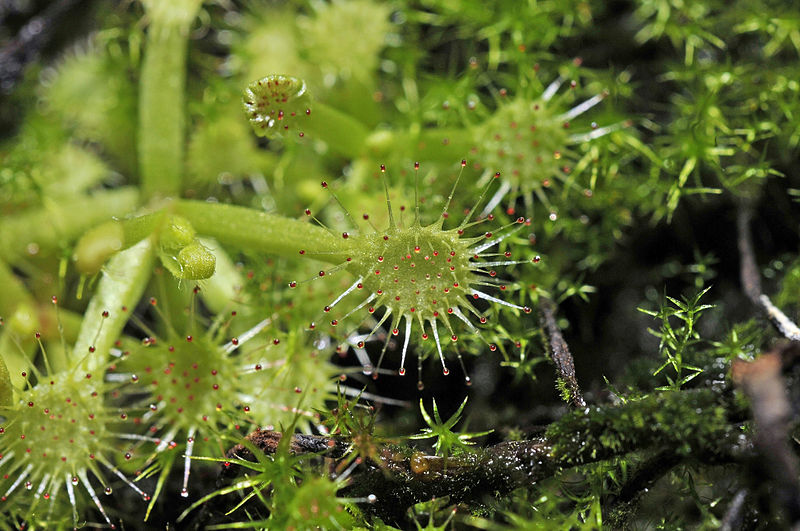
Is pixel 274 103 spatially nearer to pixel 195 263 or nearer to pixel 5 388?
pixel 195 263

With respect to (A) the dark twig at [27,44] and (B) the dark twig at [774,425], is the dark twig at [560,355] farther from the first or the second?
(A) the dark twig at [27,44]

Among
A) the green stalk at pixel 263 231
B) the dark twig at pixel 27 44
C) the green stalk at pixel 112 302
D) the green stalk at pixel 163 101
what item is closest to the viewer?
the green stalk at pixel 263 231

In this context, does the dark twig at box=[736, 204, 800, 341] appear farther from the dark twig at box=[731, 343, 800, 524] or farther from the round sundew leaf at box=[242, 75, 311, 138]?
the round sundew leaf at box=[242, 75, 311, 138]

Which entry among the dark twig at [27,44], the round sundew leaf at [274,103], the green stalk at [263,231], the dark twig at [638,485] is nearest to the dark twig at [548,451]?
the dark twig at [638,485]

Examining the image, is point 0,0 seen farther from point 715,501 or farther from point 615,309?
point 715,501

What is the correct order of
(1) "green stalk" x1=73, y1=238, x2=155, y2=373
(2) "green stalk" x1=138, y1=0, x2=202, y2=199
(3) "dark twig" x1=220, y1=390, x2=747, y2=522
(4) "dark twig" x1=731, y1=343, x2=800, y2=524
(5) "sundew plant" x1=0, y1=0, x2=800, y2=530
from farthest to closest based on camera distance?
(2) "green stalk" x1=138, y1=0, x2=202, y2=199
(1) "green stalk" x1=73, y1=238, x2=155, y2=373
(5) "sundew plant" x1=0, y1=0, x2=800, y2=530
(3) "dark twig" x1=220, y1=390, x2=747, y2=522
(4) "dark twig" x1=731, y1=343, x2=800, y2=524

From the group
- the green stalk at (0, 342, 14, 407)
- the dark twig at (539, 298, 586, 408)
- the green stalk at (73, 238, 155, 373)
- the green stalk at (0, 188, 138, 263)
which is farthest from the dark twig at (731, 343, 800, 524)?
the green stalk at (0, 188, 138, 263)

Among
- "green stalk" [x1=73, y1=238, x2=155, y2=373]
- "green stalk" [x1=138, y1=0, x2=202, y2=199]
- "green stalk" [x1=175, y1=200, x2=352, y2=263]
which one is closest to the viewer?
"green stalk" [x1=175, y1=200, x2=352, y2=263]
